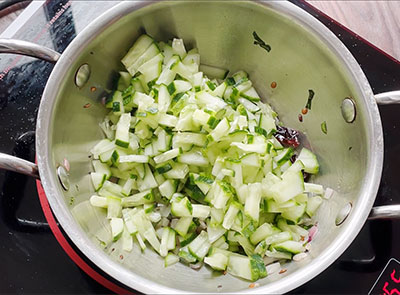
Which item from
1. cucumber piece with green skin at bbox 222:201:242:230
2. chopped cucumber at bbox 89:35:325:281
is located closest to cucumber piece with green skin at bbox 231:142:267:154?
chopped cucumber at bbox 89:35:325:281

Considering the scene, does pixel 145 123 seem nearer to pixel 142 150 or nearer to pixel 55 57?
pixel 142 150

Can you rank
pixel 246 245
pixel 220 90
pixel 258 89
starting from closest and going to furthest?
pixel 246 245 < pixel 220 90 < pixel 258 89

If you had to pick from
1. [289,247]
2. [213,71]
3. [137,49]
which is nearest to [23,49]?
[137,49]

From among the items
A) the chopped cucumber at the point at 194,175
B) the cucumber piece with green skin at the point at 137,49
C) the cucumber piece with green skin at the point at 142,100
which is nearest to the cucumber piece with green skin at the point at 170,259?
the chopped cucumber at the point at 194,175

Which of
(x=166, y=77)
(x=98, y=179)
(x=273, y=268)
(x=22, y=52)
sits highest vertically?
(x=22, y=52)

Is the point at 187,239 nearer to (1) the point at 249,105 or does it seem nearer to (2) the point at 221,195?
(2) the point at 221,195

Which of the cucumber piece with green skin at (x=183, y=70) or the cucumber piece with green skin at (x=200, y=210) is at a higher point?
the cucumber piece with green skin at (x=183, y=70)

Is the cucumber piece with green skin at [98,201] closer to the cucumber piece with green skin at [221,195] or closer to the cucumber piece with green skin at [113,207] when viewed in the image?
the cucumber piece with green skin at [113,207]
